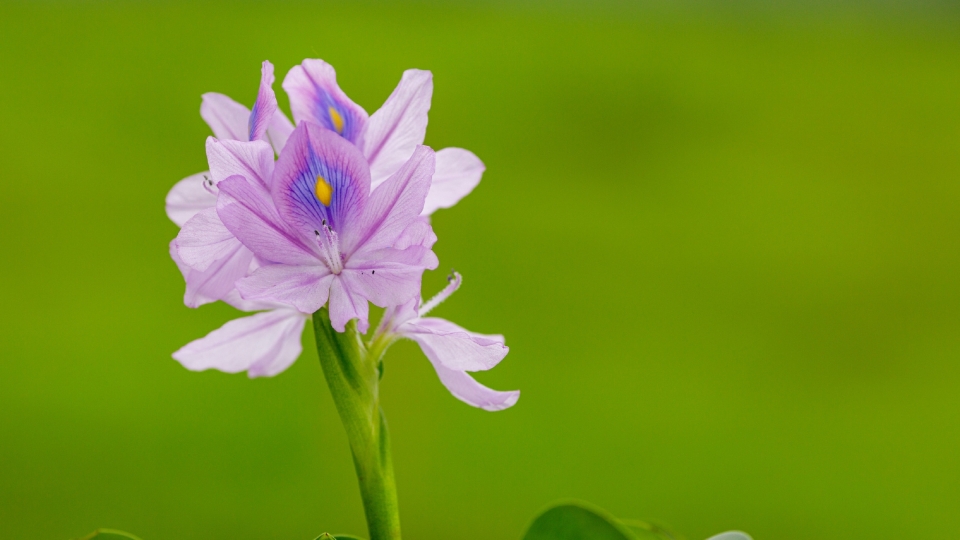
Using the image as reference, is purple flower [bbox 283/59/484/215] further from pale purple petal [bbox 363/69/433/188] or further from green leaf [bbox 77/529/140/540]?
green leaf [bbox 77/529/140/540]

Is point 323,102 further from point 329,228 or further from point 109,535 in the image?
point 109,535

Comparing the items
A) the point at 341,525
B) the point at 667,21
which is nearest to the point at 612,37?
the point at 667,21

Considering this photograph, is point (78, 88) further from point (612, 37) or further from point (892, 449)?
point (892, 449)

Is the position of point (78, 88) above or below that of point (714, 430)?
above

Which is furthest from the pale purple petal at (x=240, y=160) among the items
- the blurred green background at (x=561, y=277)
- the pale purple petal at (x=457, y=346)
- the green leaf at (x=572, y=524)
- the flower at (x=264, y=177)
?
the blurred green background at (x=561, y=277)

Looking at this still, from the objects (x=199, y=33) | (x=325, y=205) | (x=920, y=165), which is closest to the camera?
(x=325, y=205)

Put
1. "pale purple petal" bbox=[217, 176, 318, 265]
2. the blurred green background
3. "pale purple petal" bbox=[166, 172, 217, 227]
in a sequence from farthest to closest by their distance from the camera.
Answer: the blurred green background
"pale purple petal" bbox=[166, 172, 217, 227]
"pale purple petal" bbox=[217, 176, 318, 265]

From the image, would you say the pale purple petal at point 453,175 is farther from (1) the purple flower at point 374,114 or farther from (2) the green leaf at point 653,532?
(2) the green leaf at point 653,532

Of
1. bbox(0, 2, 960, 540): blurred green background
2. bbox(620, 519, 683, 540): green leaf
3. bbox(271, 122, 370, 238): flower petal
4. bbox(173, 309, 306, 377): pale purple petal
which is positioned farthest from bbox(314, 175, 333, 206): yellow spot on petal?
bbox(0, 2, 960, 540): blurred green background
